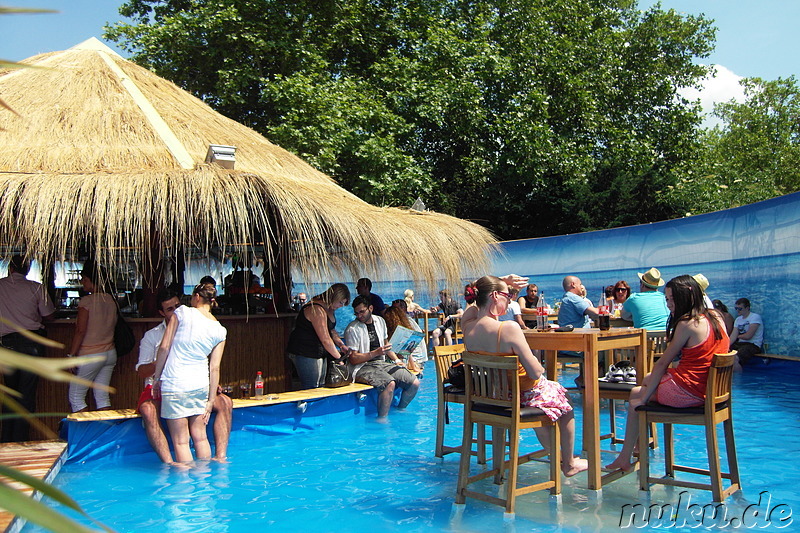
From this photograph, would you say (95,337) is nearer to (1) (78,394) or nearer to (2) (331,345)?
(1) (78,394)

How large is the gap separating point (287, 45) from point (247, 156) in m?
10.2

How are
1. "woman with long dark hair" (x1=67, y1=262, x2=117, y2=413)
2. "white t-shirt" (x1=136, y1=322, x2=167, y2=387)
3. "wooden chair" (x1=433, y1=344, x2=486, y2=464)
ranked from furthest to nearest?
"woman with long dark hair" (x1=67, y1=262, x2=117, y2=413) < "white t-shirt" (x1=136, y1=322, x2=167, y2=387) < "wooden chair" (x1=433, y1=344, x2=486, y2=464)

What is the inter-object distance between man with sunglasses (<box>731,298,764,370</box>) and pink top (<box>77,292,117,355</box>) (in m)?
9.27

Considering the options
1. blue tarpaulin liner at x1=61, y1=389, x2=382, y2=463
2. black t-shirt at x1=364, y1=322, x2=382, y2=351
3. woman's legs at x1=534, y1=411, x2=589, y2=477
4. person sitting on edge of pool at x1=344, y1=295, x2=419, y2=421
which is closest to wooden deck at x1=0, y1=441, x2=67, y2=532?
blue tarpaulin liner at x1=61, y1=389, x2=382, y2=463

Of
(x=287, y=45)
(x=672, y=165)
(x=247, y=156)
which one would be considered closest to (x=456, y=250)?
(x=247, y=156)

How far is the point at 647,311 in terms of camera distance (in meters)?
7.19

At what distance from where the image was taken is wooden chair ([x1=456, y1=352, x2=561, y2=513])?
4500mm

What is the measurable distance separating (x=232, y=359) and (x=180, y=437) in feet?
7.31

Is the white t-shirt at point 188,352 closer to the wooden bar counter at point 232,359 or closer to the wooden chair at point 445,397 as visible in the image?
the wooden bar counter at point 232,359

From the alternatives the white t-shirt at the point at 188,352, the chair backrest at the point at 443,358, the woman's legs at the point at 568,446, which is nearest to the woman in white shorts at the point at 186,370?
the white t-shirt at the point at 188,352

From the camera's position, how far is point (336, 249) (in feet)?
33.9

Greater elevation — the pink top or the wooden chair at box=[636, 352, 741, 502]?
the pink top

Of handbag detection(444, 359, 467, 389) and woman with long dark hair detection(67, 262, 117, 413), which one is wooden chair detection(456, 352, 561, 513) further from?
woman with long dark hair detection(67, 262, 117, 413)

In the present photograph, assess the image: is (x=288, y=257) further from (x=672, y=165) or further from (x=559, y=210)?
(x=672, y=165)
